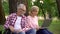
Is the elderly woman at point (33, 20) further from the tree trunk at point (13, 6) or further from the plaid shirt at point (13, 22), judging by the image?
the tree trunk at point (13, 6)

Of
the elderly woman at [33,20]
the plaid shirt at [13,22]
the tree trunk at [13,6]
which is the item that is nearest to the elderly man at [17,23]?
the plaid shirt at [13,22]

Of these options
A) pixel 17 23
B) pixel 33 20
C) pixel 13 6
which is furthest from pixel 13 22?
pixel 13 6

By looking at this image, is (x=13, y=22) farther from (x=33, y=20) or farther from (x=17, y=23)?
(x=33, y=20)

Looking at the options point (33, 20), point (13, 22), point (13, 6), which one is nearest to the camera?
point (13, 22)

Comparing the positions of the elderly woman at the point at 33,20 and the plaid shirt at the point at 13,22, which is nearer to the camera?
the plaid shirt at the point at 13,22

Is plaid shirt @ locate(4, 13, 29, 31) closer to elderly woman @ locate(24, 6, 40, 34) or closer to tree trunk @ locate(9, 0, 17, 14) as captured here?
elderly woman @ locate(24, 6, 40, 34)

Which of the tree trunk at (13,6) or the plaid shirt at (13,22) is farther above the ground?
the tree trunk at (13,6)

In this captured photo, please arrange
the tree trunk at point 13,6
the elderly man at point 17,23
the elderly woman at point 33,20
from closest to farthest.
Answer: the elderly man at point 17,23 → the elderly woman at point 33,20 → the tree trunk at point 13,6

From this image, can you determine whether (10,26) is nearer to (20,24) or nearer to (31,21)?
(20,24)

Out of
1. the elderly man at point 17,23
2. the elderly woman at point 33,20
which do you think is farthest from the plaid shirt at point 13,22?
the elderly woman at point 33,20

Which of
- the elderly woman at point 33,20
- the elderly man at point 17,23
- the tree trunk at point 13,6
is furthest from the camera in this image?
the tree trunk at point 13,6

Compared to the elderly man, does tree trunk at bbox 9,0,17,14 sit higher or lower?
higher

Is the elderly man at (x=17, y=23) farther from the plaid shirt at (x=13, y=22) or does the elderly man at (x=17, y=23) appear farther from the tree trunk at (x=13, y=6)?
the tree trunk at (x=13, y=6)

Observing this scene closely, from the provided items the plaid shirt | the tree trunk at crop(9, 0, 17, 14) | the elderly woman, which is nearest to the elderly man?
the plaid shirt
